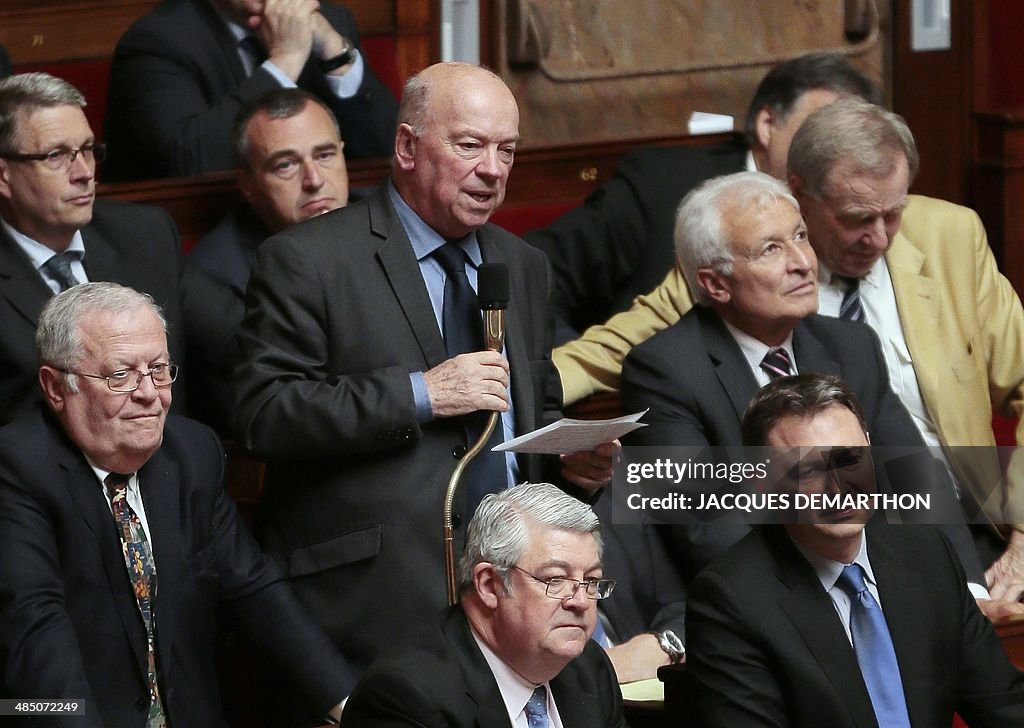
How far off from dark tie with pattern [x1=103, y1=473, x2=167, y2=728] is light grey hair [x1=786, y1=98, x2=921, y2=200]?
1.47 metres

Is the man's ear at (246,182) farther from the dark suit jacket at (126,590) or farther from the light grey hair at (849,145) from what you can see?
the light grey hair at (849,145)

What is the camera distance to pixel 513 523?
2.21m

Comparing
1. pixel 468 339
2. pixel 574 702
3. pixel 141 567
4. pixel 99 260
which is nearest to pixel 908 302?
pixel 468 339

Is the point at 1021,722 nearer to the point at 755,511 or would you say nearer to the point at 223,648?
the point at 755,511

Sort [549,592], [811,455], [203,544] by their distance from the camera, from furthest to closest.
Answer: [203,544]
[811,455]
[549,592]

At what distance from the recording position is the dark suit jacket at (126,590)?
235 cm

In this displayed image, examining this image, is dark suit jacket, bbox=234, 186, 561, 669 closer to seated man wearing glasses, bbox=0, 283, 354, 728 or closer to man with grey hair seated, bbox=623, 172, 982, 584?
seated man wearing glasses, bbox=0, 283, 354, 728

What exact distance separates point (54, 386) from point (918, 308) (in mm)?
1710

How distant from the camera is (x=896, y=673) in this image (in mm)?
2428

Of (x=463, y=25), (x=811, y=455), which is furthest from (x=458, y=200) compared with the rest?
(x=463, y=25)

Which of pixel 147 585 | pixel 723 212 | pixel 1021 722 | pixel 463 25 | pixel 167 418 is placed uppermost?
pixel 463 25

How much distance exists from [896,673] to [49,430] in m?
1.23

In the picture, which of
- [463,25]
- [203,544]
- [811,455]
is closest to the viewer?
[811,455]

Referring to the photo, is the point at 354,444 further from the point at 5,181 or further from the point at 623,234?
the point at 623,234
